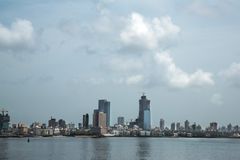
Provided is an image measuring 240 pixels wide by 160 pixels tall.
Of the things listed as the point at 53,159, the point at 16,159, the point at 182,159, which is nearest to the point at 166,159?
the point at 182,159

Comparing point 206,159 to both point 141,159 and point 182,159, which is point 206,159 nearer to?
point 182,159

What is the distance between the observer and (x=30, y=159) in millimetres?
96812

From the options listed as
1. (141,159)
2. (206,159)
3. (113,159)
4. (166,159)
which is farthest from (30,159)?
(206,159)

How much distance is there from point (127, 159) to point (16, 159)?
77.7 ft

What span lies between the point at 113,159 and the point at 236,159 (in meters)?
31.0

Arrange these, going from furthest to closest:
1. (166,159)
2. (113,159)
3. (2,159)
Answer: (166,159)
(113,159)
(2,159)

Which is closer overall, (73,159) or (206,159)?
(73,159)

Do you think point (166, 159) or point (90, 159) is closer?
point (90, 159)

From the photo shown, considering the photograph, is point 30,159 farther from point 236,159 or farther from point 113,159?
point 236,159

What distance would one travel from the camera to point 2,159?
9406cm

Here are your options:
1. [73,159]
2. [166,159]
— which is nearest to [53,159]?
[73,159]

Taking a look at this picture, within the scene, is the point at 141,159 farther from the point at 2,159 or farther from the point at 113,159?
the point at 2,159

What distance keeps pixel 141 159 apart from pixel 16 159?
2700 centimetres

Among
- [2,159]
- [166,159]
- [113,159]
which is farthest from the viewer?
[166,159]
